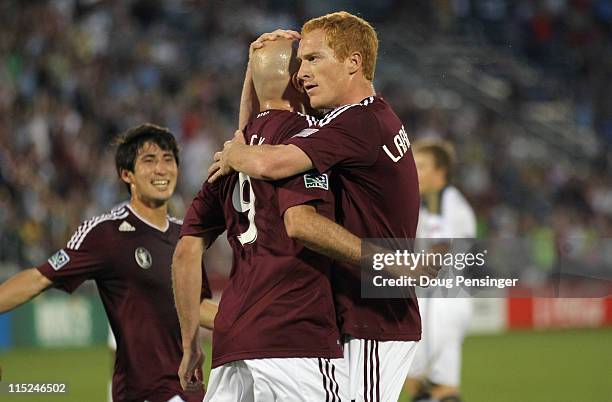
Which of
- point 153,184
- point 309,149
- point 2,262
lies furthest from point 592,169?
point 309,149

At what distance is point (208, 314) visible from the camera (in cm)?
504

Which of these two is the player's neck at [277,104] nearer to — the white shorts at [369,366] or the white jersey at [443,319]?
the white shorts at [369,366]

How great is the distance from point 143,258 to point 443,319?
3.49 meters

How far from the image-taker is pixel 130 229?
5.42m

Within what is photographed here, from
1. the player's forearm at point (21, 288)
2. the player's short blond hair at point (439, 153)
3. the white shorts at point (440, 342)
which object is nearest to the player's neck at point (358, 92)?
the player's forearm at point (21, 288)

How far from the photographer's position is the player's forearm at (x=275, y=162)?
3854mm

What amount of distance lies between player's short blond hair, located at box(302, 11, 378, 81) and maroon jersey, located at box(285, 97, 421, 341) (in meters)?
0.19

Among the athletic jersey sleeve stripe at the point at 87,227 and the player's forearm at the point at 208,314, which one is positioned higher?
the athletic jersey sleeve stripe at the point at 87,227

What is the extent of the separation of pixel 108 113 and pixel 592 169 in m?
9.15

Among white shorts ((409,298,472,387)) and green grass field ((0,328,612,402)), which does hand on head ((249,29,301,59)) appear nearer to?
white shorts ((409,298,472,387))

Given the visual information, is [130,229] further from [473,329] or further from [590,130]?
[590,130]

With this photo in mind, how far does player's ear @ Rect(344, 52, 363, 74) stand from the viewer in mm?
4086

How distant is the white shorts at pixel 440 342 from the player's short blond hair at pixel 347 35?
4316 millimetres
